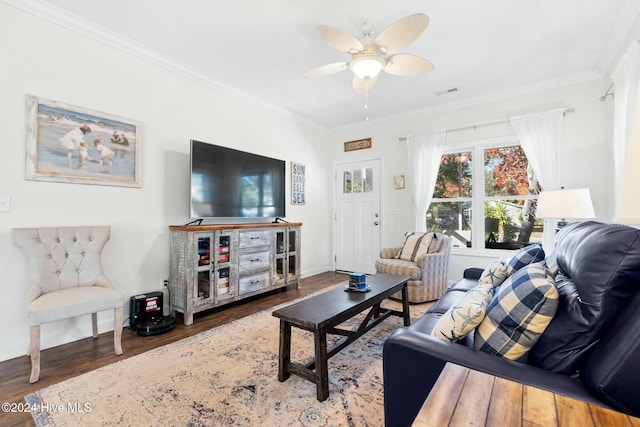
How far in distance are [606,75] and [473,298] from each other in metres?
3.62

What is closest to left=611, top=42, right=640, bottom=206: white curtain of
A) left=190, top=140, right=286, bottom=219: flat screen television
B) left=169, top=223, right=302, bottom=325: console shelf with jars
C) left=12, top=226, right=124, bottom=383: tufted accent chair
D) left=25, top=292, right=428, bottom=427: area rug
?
left=25, top=292, right=428, bottom=427: area rug

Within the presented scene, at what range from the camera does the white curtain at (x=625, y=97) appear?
7.45 ft

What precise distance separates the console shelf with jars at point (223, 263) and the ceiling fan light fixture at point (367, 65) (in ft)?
6.75

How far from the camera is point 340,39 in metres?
2.19

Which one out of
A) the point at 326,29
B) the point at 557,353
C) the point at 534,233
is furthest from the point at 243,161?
the point at 534,233

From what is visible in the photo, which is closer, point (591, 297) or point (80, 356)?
point (591, 297)

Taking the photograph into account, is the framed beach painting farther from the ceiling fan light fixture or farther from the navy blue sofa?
the navy blue sofa

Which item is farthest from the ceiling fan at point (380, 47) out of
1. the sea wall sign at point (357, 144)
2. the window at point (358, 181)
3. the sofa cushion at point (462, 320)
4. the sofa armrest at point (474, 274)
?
the window at point (358, 181)

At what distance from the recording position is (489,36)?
2674 millimetres

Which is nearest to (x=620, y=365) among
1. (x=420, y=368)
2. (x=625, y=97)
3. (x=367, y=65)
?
(x=420, y=368)

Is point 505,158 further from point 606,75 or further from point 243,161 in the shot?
point 243,161

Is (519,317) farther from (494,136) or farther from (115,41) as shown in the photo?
(115,41)

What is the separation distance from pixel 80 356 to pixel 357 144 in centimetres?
456

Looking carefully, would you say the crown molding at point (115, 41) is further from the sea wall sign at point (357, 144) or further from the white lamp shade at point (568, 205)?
the white lamp shade at point (568, 205)
